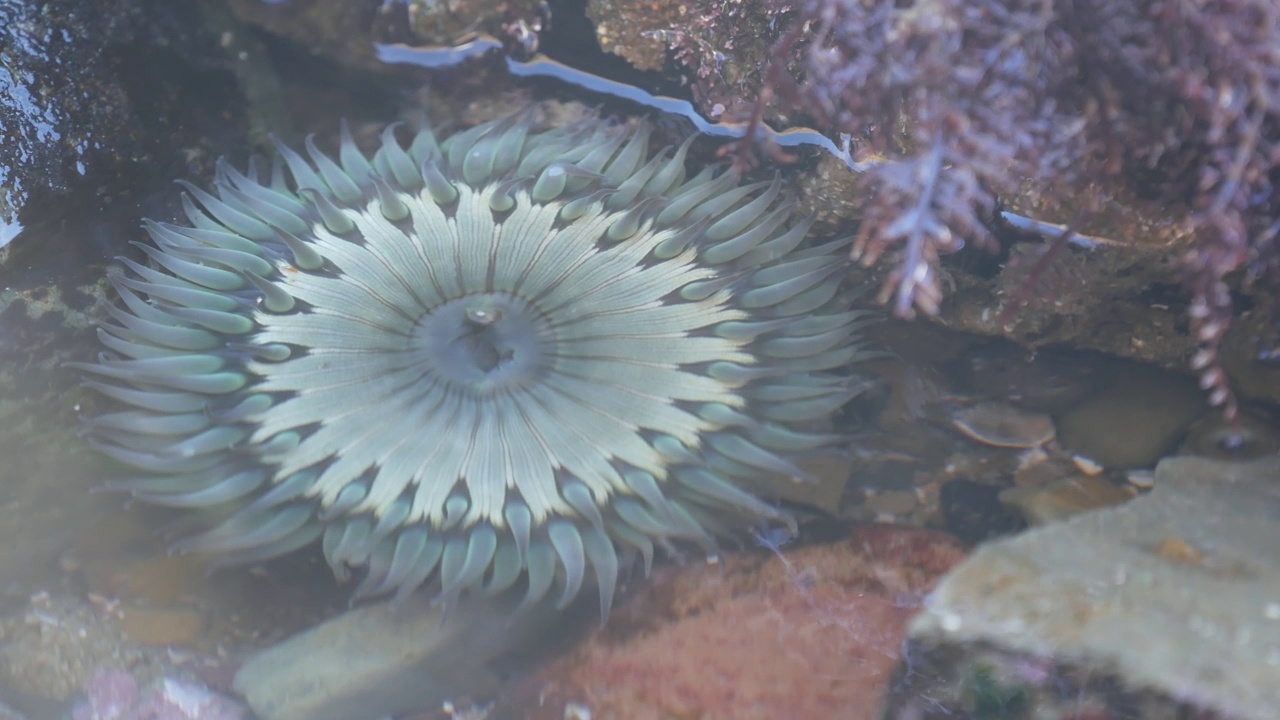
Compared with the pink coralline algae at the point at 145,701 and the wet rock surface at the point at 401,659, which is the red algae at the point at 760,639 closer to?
the wet rock surface at the point at 401,659

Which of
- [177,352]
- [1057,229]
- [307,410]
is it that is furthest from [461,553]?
[1057,229]

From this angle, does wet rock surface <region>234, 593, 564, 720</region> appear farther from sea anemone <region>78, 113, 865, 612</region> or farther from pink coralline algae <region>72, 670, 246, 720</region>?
pink coralline algae <region>72, 670, 246, 720</region>

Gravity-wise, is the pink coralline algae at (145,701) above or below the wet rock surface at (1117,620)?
below

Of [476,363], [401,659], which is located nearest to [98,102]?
[476,363]

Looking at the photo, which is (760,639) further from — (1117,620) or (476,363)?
(476,363)

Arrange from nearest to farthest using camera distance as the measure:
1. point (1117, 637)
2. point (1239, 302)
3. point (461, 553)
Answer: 1. point (1117, 637)
2. point (1239, 302)
3. point (461, 553)

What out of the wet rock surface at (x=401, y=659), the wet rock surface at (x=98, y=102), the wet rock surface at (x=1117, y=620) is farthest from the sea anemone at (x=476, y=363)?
the wet rock surface at (x=1117, y=620)

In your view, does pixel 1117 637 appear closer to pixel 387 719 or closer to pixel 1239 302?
pixel 1239 302

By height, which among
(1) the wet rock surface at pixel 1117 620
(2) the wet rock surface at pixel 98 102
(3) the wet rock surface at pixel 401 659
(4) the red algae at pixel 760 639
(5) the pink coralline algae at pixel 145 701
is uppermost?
(2) the wet rock surface at pixel 98 102
